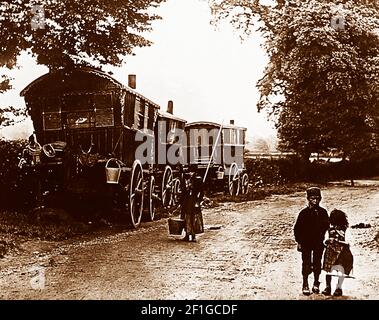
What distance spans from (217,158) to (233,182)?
3.08 ft

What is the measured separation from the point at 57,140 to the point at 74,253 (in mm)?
2966

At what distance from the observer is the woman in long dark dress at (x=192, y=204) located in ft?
25.5

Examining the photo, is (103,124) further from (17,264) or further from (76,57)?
(17,264)

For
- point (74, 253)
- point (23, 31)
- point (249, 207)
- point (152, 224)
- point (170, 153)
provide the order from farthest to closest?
point (170, 153), point (249, 207), point (152, 224), point (23, 31), point (74, 253)

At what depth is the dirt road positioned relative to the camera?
194 inches

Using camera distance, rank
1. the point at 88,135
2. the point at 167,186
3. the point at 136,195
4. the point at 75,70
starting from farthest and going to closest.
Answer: the point at 167,186 < the point at 136,195 < the point at 88,135 < the point at 75,70

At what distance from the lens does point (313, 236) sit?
4781 mm

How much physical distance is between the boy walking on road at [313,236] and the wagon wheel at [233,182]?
9872 millimetres

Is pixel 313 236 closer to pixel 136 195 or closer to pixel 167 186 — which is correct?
pixel 136 195

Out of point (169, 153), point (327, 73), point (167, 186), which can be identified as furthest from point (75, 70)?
point (167, 186)

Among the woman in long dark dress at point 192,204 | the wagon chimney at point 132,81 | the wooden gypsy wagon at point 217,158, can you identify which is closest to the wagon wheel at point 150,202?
the wagon chimney at point 132,81

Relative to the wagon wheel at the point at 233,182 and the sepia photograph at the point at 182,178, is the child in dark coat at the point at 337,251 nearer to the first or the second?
the sepia photograph at the point at 182,178
